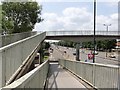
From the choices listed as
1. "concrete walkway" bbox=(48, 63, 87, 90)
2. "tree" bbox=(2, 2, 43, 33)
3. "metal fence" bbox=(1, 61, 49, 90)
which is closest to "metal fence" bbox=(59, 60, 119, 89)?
"concrete walkway" bbox=(48, 63, 87, 90)

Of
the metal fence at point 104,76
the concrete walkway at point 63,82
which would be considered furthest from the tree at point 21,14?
the metal fence at point 104,76

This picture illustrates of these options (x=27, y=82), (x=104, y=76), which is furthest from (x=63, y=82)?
(x=27, y=82)

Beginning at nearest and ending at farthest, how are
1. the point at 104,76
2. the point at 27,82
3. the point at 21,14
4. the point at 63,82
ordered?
the point at 27,82, the point at 104,76, the point at 63,82, the point at 21,14

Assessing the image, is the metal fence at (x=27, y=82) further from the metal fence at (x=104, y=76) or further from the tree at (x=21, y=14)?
the tree at (x=21, y=14)

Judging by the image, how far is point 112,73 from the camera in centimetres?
1062

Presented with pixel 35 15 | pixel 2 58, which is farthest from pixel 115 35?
pixel 2 58

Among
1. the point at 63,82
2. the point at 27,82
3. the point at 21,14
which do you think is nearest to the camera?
the point at 27,82

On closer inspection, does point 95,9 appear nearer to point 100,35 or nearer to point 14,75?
point 14,75

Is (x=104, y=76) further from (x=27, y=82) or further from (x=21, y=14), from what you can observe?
(x=21, y=14)

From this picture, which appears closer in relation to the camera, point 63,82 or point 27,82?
point 27,82

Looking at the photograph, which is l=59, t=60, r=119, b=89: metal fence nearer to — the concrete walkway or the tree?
the concrete walkway

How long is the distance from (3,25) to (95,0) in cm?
1138

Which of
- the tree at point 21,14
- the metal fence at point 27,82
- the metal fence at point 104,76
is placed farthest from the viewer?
the tree at point 21,14

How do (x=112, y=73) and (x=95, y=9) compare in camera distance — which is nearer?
(x=112, y=73)
